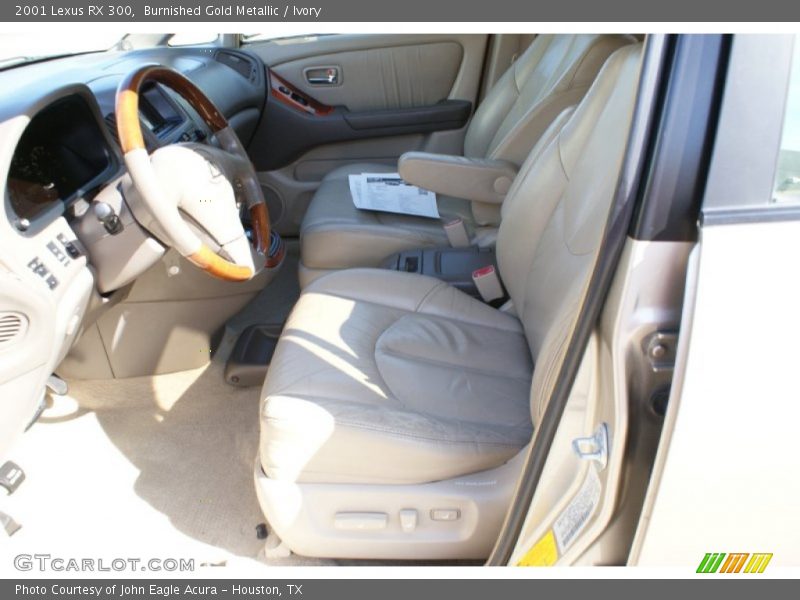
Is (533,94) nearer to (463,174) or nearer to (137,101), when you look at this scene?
(463,174)

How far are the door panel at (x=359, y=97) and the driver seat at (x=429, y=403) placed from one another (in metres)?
1.25

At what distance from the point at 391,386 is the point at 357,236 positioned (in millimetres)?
703

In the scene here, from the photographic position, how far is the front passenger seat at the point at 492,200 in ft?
5.66

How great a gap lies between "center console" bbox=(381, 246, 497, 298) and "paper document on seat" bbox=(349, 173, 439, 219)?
257mm

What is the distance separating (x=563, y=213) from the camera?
126 cm

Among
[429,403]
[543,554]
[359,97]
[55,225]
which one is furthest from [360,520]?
[359,97]

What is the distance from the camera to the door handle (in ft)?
8.27

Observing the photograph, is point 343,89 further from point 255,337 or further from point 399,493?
point 399,493

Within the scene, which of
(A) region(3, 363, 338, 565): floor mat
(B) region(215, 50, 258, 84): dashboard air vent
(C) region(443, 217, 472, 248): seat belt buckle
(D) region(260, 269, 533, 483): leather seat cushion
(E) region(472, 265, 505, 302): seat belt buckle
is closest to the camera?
(D) region(260, 269, 533, 483): leather seat cushion

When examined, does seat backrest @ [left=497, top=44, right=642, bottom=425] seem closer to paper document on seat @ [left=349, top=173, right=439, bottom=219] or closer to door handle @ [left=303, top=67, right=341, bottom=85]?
paper document on seat @ [left=349, top=173, right=439, bottom=219]

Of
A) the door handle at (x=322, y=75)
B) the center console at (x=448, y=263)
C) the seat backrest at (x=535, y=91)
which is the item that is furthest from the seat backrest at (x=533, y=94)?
the door handle at (x=322, y=75)

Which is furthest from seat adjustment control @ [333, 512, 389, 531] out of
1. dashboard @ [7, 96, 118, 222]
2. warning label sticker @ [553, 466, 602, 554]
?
dashboard @ [7, 96, 118, 222]

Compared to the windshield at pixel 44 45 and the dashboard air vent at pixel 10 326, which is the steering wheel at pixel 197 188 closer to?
the dashboard air vent at pixel 10 326

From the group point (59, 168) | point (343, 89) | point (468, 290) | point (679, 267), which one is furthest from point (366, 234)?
point (679, 267)
